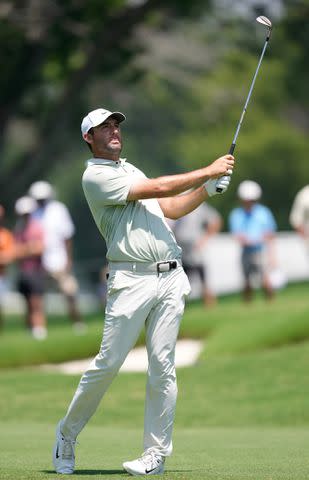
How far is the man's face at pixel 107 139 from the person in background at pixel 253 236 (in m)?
11.7

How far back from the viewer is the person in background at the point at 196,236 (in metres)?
20.2

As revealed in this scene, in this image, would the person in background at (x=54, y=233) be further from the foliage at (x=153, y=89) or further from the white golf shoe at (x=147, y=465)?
the white golf shoe at (x=147, y=465)

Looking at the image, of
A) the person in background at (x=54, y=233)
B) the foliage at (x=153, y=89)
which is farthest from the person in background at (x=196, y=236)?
the foliage at (x=153, y=89)

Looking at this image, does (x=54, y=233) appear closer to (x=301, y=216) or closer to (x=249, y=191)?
(x=249, y=191)

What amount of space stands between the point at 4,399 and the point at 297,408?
10.5ft

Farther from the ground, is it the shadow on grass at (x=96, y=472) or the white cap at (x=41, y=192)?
the white cap at (x=41, y=192)

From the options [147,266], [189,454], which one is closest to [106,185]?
[147,266]

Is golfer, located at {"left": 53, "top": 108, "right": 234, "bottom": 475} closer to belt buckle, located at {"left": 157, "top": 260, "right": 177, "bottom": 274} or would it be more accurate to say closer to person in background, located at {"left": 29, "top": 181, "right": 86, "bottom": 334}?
belt buckle, located at {"left": 157, "top": 260, "right": 177, "bottom": 274}

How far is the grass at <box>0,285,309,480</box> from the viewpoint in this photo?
8.45m

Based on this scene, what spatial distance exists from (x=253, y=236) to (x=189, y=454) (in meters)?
10.8

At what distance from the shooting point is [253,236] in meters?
19.9

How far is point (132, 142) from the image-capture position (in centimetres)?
6094

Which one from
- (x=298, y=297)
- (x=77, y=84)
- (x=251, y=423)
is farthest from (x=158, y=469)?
(x=77, y=84)

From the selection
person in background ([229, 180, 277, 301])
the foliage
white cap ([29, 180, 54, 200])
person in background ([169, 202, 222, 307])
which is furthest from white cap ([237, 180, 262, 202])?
the foliage
